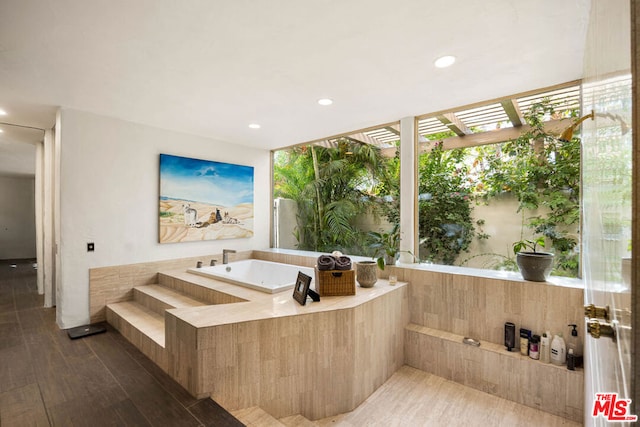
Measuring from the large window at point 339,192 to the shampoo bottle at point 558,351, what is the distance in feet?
5.78

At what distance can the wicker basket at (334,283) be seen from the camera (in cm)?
250

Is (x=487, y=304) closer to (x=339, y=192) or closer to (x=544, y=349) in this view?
(x=544, y=349)

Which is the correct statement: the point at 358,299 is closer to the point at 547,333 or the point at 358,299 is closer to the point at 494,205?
the point at 547,333

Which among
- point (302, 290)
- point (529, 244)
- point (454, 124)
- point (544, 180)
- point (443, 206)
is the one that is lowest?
point (302, 290)

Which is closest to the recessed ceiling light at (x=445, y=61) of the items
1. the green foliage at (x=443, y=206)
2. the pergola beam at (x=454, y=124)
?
the pergola beam at (x=454, y=124)

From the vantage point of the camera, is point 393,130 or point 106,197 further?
point 393,130

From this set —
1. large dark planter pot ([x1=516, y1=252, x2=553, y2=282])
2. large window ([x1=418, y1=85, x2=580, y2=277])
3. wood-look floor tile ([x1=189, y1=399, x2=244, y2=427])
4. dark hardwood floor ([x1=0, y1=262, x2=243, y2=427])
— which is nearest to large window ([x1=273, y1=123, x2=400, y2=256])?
large window ([x1=418, y1=85, x2=580, y2=277])

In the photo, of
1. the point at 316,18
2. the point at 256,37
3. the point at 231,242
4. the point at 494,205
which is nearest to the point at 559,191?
the point at 494,205

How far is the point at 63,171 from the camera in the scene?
118 inches

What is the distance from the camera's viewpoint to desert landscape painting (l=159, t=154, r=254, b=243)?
375 cm

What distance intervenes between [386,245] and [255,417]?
2099 millimetres

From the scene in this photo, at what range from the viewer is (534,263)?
2350 mm

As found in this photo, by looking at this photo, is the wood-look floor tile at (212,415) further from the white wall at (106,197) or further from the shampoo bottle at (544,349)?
the white wall at (106,197)

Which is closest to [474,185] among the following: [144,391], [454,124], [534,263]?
[454,124]
